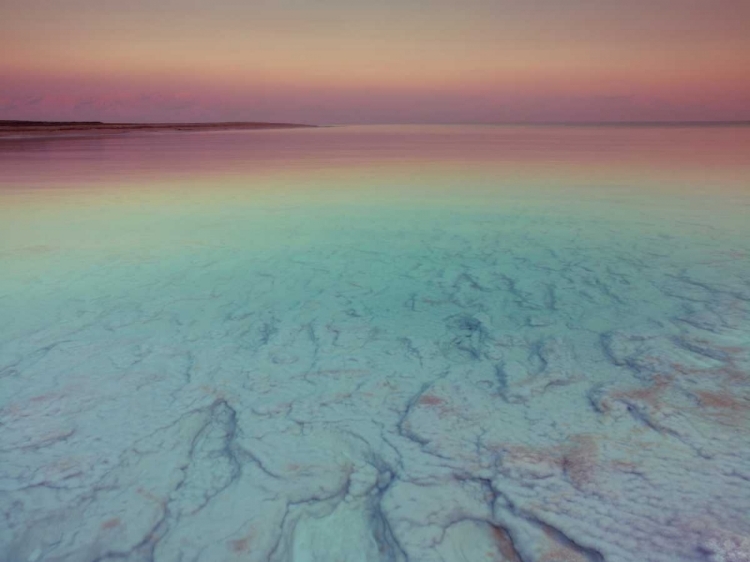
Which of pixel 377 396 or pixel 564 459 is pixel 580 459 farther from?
pixel 377 396

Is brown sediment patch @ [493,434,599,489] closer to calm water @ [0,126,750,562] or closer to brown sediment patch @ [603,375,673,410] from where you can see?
calm water @ [0,126,750,562]

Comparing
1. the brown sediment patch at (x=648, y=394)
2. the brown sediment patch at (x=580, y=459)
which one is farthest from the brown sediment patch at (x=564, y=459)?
the brown sediment patch at (x=648, y=394)

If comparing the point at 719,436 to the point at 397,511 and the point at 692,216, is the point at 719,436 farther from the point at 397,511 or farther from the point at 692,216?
the point at 692,216

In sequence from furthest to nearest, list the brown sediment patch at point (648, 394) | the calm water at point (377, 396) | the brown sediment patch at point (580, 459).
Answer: the brown sediment patch at point (648, 394) < the brown sediment patch at point (580, 459) < the calm water at point (377, 396)

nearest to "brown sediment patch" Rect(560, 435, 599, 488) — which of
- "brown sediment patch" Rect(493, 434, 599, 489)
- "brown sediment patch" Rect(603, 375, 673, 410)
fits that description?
"brown sediment patch" Rect(493, 434, 599, 489)

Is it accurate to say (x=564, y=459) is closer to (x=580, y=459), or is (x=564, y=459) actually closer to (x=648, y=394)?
(x=580, y=459)

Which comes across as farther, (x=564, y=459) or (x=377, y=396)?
(x=377, y=396)

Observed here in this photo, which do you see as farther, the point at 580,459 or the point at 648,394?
the point at 648,394

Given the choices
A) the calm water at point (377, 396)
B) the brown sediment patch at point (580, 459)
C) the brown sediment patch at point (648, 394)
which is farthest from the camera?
the brown sediment patch at point (648, 394)

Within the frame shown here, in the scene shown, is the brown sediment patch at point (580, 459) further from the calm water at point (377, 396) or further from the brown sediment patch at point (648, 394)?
the brown sediment patch at point (648, 394)

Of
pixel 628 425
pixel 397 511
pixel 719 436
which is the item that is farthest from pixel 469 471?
pixel 719 436

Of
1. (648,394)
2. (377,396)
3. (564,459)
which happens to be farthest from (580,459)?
(377,396)
